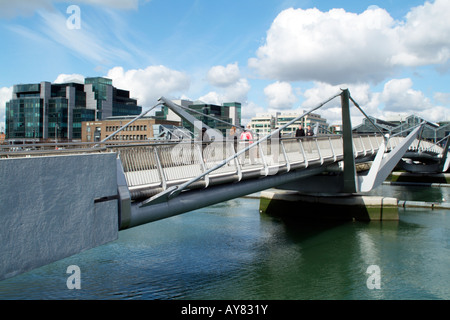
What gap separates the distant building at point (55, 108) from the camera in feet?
366

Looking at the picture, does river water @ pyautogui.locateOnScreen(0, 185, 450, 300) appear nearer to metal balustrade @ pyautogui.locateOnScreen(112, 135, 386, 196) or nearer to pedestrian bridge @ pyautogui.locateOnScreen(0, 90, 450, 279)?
pedestrian bridge @ pyautogui.locateOnScreen(0, 90, 450, 279)

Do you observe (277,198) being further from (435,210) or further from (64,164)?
(64,164)

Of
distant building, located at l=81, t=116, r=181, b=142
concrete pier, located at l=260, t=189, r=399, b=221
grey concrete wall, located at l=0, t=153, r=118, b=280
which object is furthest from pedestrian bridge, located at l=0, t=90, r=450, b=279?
distant building, located at l=81, t=116, r=181, b=142

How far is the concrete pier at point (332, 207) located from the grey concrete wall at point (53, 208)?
58.8 ft

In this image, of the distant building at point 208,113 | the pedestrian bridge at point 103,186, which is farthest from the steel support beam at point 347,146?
the distant building at point 208,113

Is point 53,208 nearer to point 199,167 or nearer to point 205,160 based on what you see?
point 199,167

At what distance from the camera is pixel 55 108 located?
113 m

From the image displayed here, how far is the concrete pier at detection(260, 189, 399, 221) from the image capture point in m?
23.7

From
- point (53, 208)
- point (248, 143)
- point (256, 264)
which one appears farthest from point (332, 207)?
point (53, 208)

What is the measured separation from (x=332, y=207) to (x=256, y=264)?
1094 cm

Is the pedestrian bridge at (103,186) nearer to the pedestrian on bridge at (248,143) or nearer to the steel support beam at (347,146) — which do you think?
the pedestrian on bridge at (248,143)

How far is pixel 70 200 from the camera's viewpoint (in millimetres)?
7434

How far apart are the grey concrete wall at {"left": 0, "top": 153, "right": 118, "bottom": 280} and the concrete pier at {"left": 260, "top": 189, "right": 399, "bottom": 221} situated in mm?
17931
